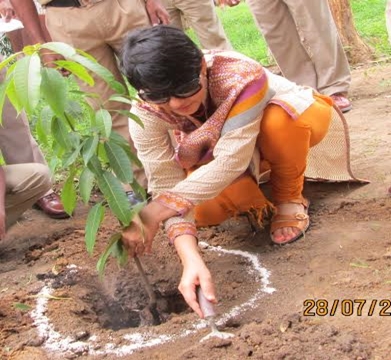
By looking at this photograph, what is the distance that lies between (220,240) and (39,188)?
0.93 meters

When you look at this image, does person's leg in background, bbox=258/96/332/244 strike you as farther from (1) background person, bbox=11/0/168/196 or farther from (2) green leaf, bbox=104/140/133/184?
(1) background person, bbox=11/0/168/196

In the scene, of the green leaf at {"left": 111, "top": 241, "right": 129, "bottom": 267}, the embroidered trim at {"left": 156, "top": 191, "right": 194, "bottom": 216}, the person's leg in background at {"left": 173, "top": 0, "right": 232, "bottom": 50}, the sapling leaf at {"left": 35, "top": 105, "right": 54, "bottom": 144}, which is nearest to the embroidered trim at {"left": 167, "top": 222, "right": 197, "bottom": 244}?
the embroidered trim at {"left": 156, "top": 191, "right": 194, "bottom": 216}

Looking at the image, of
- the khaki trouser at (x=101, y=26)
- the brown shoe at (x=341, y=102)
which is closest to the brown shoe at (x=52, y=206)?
the khaki trouser at (x=101, y=26)

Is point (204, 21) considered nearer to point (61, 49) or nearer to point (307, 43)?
point (307, 43)

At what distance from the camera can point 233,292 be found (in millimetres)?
2455

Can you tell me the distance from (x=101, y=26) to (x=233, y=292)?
152 centimetres

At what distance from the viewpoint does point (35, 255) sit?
120 inches

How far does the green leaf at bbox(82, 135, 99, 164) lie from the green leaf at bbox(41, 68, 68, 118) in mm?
187

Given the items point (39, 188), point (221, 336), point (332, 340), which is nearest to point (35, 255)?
point (39, 188)

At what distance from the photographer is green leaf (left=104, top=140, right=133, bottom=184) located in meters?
2.06

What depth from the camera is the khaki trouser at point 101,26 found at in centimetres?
319

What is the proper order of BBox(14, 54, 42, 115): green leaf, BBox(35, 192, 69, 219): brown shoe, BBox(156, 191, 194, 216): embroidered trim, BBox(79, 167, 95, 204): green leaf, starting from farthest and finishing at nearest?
BBox(35, 192, 69, 219): brown shoe → BBox(156, 191, 194, 216): embroidered trim → BBox(79, 167, 95, 204): green leaf → BBox(14, 54, 42, 115): green leaf
